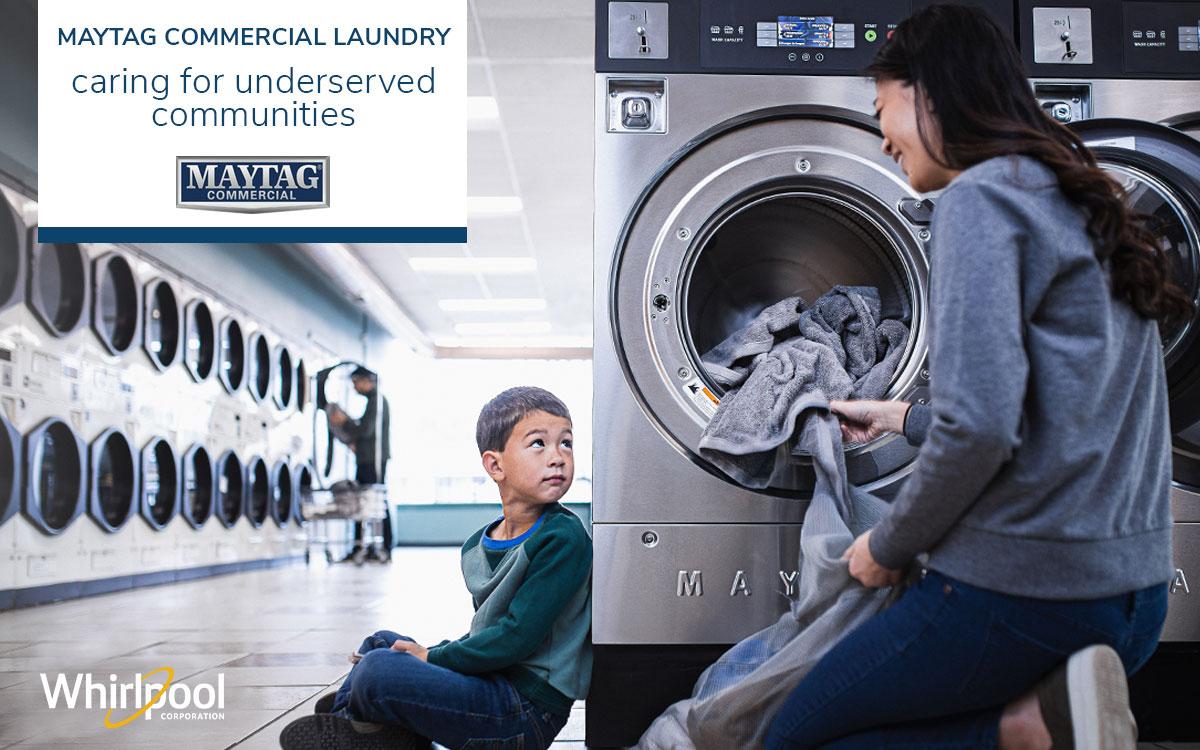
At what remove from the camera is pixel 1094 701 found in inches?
36.6

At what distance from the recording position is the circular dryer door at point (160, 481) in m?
5.43

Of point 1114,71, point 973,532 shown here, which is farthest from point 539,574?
point 1114,71

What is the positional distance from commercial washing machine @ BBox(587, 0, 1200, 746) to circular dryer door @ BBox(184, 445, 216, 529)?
4.91m

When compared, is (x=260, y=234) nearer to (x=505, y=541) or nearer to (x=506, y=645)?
(x=505, y=541)

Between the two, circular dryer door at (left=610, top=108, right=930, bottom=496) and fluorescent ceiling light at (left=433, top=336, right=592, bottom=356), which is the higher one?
fluorescent ceiling light at (left=433, top=336, right=592, bottom=356)

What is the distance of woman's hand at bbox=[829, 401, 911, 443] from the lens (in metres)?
1.40

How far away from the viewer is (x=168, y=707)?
192 cm

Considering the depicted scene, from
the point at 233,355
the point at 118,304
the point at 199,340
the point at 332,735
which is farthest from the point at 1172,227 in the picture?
the point at 233,355

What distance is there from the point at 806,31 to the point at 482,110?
351 cm

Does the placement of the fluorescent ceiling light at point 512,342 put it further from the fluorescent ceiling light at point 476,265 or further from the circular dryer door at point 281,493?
the circular dryer door at point 281,493

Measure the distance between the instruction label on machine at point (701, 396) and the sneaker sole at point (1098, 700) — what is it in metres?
0.74

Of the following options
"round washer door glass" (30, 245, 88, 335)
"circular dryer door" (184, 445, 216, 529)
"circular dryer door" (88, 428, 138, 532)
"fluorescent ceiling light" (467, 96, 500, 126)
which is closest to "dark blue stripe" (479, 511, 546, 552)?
"round washer door glass" (30, 245, 88, 335)

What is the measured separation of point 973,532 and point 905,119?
43cm

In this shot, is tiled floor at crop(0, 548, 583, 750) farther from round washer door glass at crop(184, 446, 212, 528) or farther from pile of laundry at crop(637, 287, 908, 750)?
round washer door glass at crop(184, 446, 212, 528)
